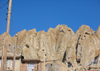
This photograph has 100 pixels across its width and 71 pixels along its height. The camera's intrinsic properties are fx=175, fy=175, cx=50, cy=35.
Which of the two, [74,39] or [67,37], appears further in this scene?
[67,37]

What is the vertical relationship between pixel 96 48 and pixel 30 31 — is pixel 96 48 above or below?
below

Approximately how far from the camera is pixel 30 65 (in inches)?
1171

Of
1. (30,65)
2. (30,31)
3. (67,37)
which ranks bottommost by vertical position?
(30,65)

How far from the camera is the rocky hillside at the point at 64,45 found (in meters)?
61.4

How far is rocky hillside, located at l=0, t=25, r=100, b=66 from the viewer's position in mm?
61438

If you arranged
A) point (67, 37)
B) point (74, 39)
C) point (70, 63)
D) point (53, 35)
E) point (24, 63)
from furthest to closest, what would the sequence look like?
point (53, 35), point (67, 37), point (74, 39), point (70, 63), point (24, 63)

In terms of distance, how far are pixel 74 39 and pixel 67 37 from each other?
8.28 meters

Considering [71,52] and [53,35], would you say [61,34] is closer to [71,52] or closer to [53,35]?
[53,35]

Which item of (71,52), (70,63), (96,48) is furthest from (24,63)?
(96,48)

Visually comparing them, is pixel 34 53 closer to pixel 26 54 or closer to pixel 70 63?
pixel 26 54

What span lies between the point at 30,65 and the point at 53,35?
6559 cm

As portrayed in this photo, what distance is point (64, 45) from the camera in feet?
277

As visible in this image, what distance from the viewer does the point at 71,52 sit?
68812mm

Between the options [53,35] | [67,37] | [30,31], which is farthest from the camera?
[30,31]
